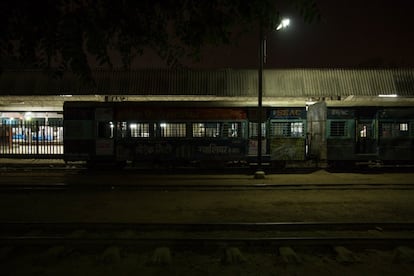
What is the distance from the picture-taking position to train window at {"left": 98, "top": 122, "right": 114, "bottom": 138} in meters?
19.1

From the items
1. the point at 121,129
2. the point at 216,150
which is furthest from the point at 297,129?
the point at 121,129

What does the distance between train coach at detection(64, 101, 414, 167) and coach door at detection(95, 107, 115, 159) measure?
0.16 feet

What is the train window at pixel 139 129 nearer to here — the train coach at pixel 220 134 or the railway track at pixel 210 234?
the train coach at pixel 220 134

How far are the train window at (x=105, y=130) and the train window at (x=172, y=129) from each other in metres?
2.48

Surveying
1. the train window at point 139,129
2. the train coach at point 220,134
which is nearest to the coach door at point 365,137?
the train coach at point 220,134

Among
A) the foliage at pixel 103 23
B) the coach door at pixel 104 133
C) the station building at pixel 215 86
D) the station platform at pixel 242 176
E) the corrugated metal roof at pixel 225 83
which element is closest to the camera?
the foliage at pixel 103 23

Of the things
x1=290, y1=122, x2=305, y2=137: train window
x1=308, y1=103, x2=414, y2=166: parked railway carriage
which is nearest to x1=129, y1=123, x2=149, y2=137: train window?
x1=290, y1=122, x2=305, y2=137: train window

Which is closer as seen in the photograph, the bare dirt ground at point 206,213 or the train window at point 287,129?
the bare dirt ground at point 206,213

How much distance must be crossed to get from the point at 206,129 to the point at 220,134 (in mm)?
748

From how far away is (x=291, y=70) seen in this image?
87.6 feet

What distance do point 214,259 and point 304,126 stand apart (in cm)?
1391

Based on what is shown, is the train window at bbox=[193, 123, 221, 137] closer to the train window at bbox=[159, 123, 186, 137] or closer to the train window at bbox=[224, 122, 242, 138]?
the train window at bbox=[224, 122, 242, 138]

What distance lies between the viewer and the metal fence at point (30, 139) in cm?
2217

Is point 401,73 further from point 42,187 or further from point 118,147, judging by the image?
point 42,187
